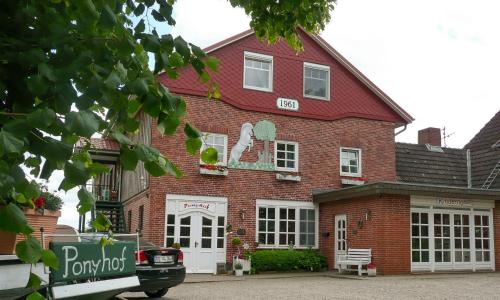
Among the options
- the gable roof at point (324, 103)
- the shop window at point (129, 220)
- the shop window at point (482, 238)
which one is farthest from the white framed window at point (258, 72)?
the shop window at point (482, 238)

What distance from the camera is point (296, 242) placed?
20.4 m

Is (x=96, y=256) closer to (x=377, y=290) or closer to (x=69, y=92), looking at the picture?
(x=69, y=92)

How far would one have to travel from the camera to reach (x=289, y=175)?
2039 centimetres

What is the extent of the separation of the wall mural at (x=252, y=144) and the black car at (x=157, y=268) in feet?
28.7

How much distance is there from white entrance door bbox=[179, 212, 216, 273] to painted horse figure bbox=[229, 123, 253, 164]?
2.29 meters

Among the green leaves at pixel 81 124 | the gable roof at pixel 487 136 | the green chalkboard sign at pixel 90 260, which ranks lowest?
the green chalkboard sign at pixel 90 260

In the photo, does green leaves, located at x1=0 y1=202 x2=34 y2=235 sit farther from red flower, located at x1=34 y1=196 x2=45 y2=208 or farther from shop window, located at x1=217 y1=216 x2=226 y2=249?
shop window, located at x1=217 y1=216 x2=226 y2=249

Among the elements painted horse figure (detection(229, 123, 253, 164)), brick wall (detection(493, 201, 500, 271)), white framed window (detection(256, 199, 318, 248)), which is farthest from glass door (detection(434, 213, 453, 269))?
painted horse figure (detection(229, 123, 253, 164))

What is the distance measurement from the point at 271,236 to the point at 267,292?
7.44 meters

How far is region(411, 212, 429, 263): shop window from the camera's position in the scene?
Answer: 58.3ft

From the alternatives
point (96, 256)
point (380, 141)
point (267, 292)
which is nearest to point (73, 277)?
point (96, 256)

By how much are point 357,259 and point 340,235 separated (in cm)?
242

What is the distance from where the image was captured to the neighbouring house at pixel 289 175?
18000mm

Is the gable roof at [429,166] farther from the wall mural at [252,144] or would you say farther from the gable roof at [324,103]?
the wall mural at [252,144]
